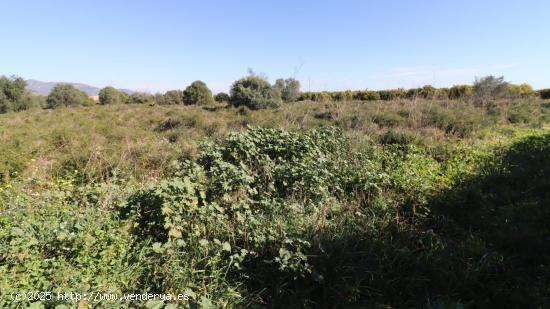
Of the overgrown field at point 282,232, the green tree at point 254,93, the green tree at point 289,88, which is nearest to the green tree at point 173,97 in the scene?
the green tree at point 254,93

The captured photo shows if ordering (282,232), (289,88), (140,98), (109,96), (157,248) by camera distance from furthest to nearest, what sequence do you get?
(109,96) → (140,98) → (289,88) → (282,232) → (157,248)

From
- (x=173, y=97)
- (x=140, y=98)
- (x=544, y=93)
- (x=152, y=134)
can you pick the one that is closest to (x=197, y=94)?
(x=173, y=97)

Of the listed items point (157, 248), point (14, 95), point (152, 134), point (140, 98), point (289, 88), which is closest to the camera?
point (157, 248)

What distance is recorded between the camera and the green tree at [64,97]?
2420cm

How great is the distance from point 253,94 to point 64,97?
62.3 feet

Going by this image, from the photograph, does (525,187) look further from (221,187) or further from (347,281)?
(221,187)

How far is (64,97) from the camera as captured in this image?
80.5 ft

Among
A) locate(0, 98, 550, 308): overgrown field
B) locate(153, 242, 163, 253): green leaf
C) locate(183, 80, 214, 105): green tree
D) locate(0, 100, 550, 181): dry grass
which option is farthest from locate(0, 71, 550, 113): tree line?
locate(153, 242, 163, 253): green leaf

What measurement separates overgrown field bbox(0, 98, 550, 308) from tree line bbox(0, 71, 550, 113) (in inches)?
325

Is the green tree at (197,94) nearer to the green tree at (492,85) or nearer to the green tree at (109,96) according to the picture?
the green tree at (109,96)

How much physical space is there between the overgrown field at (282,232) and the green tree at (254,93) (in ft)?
31.3

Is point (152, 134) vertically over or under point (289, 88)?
under

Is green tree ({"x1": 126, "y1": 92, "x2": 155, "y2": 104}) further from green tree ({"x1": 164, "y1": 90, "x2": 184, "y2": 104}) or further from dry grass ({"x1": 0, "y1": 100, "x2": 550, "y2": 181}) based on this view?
dry grass ({"x1": 0, "y1": 100, "x2": 550, "y2": 181})

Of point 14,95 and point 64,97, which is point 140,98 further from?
point 14,95
